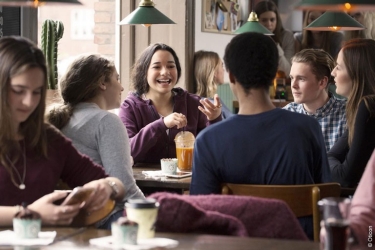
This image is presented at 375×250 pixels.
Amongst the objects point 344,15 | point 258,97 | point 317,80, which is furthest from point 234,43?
point 344,15

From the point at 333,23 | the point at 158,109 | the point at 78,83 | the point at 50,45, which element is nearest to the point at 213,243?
the point at 78,83

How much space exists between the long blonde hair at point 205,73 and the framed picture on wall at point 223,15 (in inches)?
33.8

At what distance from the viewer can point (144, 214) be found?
210cm

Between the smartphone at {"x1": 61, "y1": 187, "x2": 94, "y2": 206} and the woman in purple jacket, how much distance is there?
5.97 ft

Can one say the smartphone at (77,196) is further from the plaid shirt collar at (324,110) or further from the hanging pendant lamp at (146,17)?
the hanging pendant lamp at (146,17)

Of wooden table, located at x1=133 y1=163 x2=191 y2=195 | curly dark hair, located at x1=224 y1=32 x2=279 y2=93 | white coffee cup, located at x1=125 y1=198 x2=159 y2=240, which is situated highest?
curly dark hair, located at x1=224 y1=32 x2=279 y2=93

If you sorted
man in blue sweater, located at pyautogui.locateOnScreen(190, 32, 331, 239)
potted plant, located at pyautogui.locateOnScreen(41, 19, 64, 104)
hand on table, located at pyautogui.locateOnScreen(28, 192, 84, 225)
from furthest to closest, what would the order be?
potted plant, located at pyautogui.locateOnScreen(41, 19, 64, 104), man in blue sweater, located at pyautogui.locateOnScreen(190, 32, 331, 239), hand on table, located at pyautogui.locateOnScreen(28, 192, 84, 225)

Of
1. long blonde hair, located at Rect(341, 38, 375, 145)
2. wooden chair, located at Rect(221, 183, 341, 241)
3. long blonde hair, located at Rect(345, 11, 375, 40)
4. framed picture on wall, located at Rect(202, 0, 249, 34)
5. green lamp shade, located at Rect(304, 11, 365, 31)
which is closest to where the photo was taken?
wooden chair, located at Rect(221, 183, 341, 241)

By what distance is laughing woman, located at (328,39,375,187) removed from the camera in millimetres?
3488

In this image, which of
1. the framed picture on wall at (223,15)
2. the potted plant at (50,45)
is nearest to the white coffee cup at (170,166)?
the potted plant at (50,45)

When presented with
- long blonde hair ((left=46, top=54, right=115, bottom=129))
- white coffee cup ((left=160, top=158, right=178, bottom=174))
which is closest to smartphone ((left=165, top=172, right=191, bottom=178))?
white coffee cup ((left=160, top=158, right=178, bottom=174))

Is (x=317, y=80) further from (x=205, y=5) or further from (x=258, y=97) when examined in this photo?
(x=205, y=5)

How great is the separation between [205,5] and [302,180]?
5.60m

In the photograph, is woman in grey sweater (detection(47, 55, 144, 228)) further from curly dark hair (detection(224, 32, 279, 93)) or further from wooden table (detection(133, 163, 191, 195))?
curly dark hair (detection(224, 32, 279, 93))
